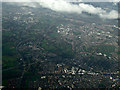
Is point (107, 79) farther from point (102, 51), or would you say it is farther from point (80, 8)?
point (80, 8)

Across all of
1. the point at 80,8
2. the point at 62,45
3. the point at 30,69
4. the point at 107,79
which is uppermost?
the point at 80,8

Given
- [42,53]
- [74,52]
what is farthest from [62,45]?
[42,53]

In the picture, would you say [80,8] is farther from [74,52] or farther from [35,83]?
[35,83]

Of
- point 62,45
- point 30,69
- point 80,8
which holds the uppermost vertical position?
point 80,8

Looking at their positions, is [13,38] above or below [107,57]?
above

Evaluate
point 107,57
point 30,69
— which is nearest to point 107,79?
point 107,57

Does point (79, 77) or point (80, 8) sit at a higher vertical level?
point (80, 8)

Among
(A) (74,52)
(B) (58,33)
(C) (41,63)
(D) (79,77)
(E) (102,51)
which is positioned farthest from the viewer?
(B) (58,33)

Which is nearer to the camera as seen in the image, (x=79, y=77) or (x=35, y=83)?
(x=35, y=83)

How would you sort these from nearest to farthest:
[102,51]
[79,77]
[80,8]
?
[79,77] < [102,51] < [80,8]
